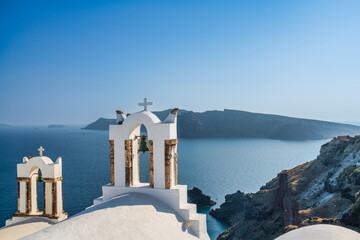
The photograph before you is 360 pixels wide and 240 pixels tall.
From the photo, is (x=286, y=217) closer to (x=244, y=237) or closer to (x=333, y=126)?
(x=244, y=237)

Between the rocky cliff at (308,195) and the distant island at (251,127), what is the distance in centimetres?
12800

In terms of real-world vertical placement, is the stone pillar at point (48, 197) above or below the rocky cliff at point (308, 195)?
above

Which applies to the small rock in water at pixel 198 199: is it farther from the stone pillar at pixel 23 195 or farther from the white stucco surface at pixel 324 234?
the white stucco surface at pixel 324 234

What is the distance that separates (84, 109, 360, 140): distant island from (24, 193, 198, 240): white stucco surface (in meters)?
148

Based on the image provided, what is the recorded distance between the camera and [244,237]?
25.9 meters

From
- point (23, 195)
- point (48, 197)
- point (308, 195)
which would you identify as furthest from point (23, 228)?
point (308, 195)

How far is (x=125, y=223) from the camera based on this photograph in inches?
236

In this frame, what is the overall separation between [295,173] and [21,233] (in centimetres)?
2604

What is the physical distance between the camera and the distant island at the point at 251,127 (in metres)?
152

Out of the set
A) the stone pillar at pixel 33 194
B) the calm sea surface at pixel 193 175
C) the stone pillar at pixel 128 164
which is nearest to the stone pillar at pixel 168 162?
the stone pillar at pixel 128 164

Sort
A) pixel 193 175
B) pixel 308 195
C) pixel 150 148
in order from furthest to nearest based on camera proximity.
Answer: pixel 193 175, pixel 308 195, pixel 150 148

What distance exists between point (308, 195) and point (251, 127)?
471 feet

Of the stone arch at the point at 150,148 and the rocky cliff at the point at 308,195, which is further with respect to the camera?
the rocky cliff at the point at 308,195

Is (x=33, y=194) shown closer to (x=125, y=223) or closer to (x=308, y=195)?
(x=125, y=223)
